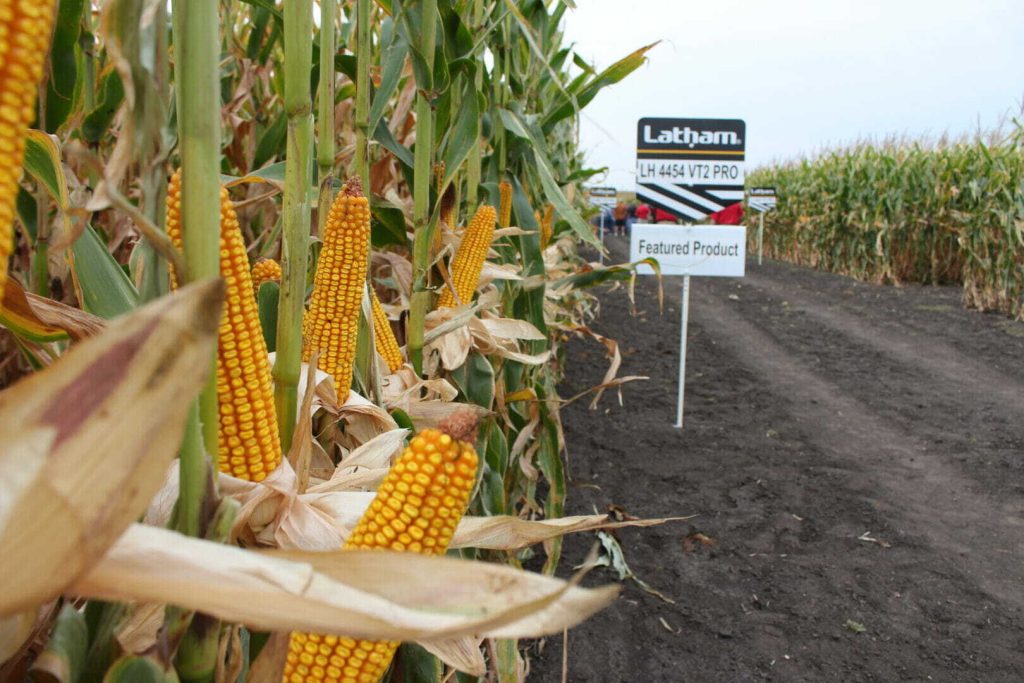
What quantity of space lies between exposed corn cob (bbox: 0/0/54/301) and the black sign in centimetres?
539

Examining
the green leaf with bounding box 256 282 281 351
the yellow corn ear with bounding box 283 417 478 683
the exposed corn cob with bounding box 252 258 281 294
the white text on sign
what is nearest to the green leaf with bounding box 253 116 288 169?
the exposed corn cob with bounding box 252 258 281 294

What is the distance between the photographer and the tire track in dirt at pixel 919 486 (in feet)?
11.4

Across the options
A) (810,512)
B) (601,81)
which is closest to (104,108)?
(601,81)

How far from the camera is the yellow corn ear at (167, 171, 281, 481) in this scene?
32.1 inches

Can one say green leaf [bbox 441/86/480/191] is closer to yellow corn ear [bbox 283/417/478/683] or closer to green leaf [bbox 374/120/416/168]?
green leaf [bbox 374/120/416/168]

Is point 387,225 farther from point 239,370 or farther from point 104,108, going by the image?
point 239,370

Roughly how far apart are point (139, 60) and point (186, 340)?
23cm

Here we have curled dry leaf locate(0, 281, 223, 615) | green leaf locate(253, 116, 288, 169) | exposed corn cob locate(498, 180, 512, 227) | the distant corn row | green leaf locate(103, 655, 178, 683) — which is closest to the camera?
curled dry leaf locate(0, 281, 223, 615)

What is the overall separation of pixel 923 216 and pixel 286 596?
53.1ft

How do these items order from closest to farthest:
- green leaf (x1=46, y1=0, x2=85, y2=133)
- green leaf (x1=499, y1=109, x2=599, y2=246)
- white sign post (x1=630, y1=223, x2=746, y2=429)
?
1. green leaf (x1=46, y1=0, x2=85, y2=133)
2. green leaf (x1=499, y1=109, x2=599, y2=246)
3. white sign post (x1=630, y1=223, x2=746, y2=429)

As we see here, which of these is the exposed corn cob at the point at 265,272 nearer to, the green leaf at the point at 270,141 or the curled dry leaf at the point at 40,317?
the curled dry leaf at the point at 40,317

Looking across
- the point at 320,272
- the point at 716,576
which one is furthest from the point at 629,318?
the point at 320,272

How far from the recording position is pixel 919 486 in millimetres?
4359

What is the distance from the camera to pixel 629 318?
11148 mm
